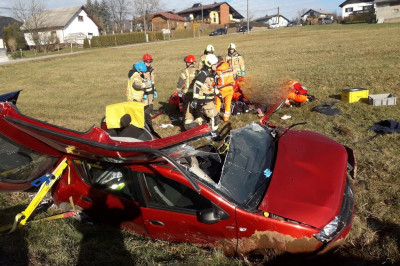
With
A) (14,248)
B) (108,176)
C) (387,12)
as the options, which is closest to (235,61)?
(108,176)

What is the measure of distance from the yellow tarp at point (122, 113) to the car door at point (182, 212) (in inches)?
65.2

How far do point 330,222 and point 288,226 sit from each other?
0.41 m

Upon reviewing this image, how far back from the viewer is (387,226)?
4.09m

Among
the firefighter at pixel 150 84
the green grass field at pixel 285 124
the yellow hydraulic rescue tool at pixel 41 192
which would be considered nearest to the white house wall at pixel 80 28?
the green grass field at pixel 285 124

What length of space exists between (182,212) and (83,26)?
65.9m

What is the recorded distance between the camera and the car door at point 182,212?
341 cm

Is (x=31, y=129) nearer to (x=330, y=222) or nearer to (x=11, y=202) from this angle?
(x=11, y=202)

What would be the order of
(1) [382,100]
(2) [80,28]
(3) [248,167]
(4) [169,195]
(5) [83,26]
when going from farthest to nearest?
(5) [83,26]
(2) [80,28]
(1) [382,100]
(3) [248,167]
(4) [169,195]

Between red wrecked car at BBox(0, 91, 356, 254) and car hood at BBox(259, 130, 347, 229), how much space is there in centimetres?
1

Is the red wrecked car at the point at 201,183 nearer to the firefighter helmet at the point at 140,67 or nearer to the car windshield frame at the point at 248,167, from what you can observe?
the car windshield frame at the point at 248,167

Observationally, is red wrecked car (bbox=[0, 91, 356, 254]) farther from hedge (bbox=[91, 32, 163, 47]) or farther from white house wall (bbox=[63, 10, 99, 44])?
white house wall (bbox=[63, 10, 99, 44])

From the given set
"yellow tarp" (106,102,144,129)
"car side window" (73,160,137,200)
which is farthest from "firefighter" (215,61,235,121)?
"car side window" (73,160,137,200)

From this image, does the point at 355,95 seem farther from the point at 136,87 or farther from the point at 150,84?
the point at 136,87

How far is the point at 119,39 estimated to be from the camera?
50500 mm
